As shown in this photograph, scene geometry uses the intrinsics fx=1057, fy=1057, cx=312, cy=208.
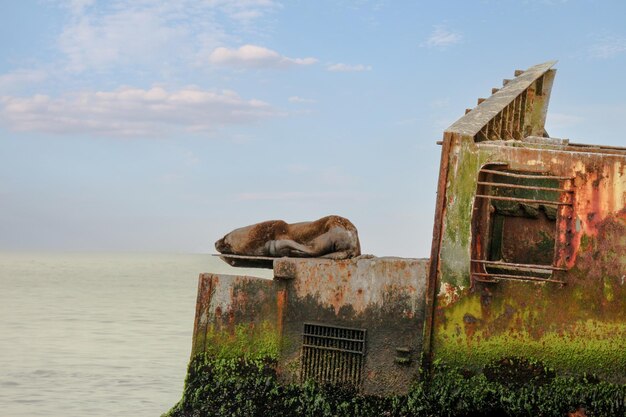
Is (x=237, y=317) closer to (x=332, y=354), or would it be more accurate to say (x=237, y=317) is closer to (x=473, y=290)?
(x=332, y=354)

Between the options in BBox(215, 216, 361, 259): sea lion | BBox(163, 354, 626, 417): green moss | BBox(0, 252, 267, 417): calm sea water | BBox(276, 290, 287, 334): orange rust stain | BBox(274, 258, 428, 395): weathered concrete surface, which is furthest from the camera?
BBox(0, 252, 267, 417): calm sea water

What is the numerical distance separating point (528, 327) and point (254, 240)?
2.83 meters

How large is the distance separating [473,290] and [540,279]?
57 centimetres

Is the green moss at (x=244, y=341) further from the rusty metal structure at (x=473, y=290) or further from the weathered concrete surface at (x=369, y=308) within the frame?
the weathered concrete surface at (x=369, y=308)

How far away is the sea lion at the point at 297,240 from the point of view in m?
9.90

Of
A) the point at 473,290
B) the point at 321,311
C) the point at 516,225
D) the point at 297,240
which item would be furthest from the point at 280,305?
the point at 516,225

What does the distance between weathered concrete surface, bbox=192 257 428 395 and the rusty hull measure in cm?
25

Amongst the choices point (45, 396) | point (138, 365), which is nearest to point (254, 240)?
point (45, 396)

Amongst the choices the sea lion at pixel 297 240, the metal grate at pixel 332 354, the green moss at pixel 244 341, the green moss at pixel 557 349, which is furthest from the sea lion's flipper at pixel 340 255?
the green moss at pixel 557 349

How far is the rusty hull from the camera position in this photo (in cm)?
884

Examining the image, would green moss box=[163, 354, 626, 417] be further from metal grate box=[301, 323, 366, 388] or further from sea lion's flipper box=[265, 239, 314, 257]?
sea lion's flipper box=[265, 239, 314, 257]

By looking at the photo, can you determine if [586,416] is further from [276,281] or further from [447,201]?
[276,281]

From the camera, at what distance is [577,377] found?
893cm

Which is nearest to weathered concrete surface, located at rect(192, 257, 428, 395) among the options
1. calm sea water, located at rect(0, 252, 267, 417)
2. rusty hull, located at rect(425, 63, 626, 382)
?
rusty hull, located at rect(425, 63, 626, 382)
